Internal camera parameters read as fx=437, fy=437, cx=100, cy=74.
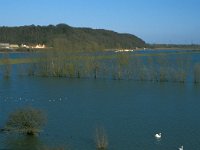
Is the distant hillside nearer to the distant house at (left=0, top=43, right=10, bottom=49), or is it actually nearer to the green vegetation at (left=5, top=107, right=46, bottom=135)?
the distant house at (left=0, top=43, right=10, bottom=49)

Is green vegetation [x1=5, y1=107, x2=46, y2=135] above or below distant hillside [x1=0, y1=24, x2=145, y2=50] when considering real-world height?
below

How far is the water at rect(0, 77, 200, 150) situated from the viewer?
24.6 m

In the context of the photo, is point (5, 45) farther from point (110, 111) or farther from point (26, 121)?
point (26, 121)

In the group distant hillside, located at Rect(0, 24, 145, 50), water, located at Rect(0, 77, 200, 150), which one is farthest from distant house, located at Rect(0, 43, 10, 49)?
water, located at Rect(0, 77, 200, 150)

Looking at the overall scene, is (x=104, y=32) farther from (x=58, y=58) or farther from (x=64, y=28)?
(x=58, y=58)

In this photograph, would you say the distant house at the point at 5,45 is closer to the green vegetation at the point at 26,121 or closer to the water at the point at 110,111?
the water at the point at 110,111

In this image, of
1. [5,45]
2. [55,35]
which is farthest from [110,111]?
[5,45]

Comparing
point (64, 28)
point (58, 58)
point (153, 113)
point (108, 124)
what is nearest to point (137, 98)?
point (153, 113)

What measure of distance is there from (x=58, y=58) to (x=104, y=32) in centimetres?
10863

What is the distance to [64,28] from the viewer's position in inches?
6284

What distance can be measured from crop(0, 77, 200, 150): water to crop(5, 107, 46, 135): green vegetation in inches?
23.9

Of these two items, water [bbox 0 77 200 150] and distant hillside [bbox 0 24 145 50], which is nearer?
water [bbox 0 77 200 150]

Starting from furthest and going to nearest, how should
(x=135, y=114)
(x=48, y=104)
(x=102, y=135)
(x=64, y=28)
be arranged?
(x=64, y=28), (x=48, y=104), (x=135, y=114), (x=102, y=135)

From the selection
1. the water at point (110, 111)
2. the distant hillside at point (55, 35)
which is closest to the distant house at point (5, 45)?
the distant hillside at point (55, 35)
